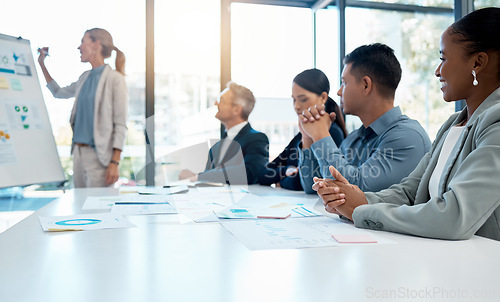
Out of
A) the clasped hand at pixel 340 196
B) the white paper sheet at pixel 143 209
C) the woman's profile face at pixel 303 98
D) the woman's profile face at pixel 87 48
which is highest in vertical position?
the woman's profile face at pixel 87 48

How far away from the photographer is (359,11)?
390cm

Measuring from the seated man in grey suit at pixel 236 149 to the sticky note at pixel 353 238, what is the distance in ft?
4.78

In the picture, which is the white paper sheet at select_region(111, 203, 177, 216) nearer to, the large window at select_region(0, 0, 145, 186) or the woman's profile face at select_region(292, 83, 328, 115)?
the woman's profile face at select_region(292, 83, 328, 115)

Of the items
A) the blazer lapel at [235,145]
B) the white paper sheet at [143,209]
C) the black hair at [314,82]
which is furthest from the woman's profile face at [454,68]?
the blazer lapel at [235,145]

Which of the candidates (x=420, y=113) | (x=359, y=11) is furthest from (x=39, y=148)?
(x=359, y=11)

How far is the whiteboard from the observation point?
228 centimetres

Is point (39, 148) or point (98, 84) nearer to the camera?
point (39, 148)

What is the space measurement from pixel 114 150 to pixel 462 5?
2.38 m

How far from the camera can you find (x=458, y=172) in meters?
0.93

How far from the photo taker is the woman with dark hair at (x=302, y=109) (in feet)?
7.44

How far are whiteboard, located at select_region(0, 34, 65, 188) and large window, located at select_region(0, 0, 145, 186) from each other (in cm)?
65

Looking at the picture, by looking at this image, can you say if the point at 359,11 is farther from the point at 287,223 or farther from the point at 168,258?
the point at 168,258

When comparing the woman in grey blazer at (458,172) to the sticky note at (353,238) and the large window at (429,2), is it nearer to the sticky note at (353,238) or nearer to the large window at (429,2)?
the sticky note at (353,238)

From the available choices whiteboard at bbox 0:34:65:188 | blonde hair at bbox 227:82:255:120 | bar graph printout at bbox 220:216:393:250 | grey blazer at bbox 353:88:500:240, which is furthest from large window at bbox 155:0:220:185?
grey blazer at bbox 353:88:500:240
